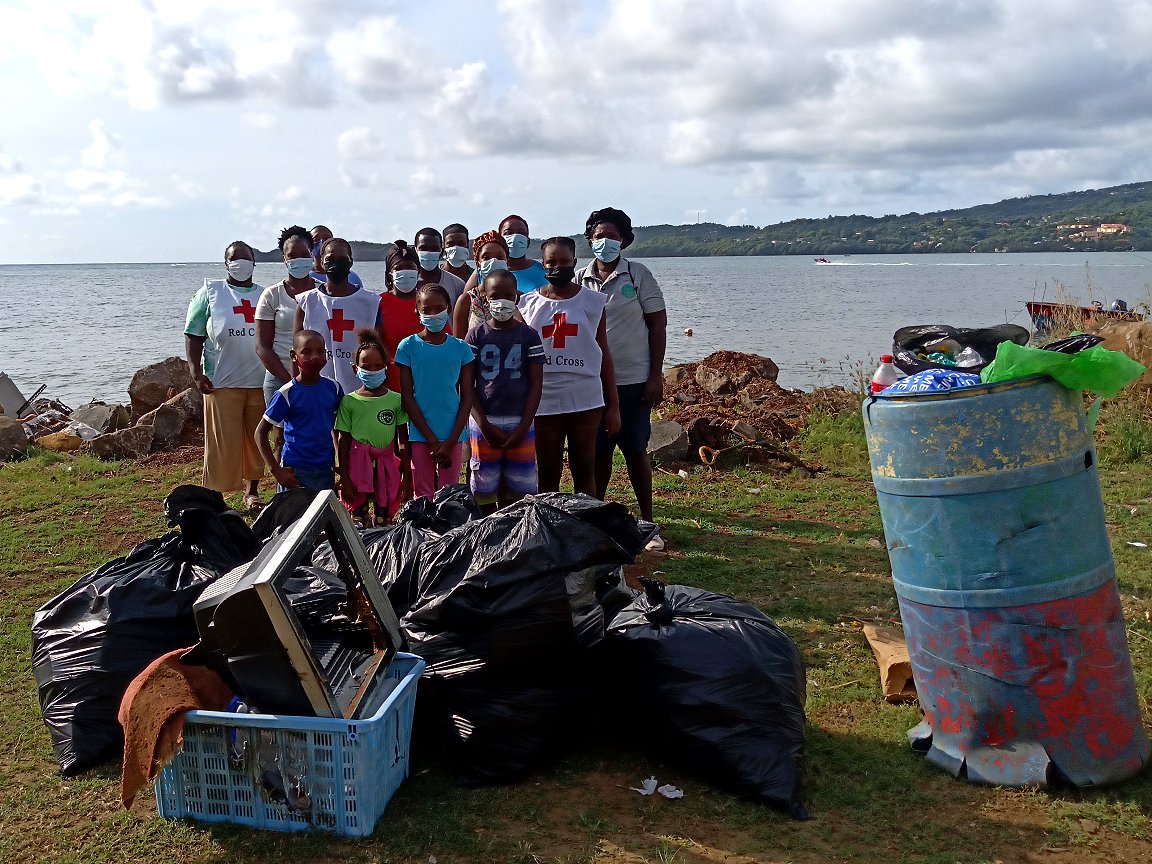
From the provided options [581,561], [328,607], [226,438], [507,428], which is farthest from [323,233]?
[581,561]

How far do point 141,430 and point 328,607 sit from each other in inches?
278

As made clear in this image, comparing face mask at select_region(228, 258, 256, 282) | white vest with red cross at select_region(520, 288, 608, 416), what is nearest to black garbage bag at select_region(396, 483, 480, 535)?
white vest with red cross at select_region(520, 288, 608, 416)

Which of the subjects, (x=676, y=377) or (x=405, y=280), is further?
(x=676, y=377)

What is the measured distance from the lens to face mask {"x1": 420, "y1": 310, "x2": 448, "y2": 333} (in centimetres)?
544

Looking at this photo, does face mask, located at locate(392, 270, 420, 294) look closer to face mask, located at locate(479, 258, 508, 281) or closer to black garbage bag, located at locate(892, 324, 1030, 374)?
face mask, located at locate(479, 258, 508, 281)

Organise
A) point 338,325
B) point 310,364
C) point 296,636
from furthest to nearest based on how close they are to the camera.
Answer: point 338,325
point 310,364
point 296,636

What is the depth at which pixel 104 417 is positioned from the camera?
11594 millimetres

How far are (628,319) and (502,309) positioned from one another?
929 millimetres

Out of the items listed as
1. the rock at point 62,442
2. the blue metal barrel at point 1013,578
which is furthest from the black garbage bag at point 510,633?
the rock at point 62,442

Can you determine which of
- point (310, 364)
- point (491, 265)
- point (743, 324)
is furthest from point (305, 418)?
point (743, 324)

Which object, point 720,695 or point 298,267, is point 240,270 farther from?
point 720,695

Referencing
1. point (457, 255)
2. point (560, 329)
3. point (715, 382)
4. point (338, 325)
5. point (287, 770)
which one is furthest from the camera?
point (715, 382)

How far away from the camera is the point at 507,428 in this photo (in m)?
5.39

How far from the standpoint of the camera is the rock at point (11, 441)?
31.1ft
